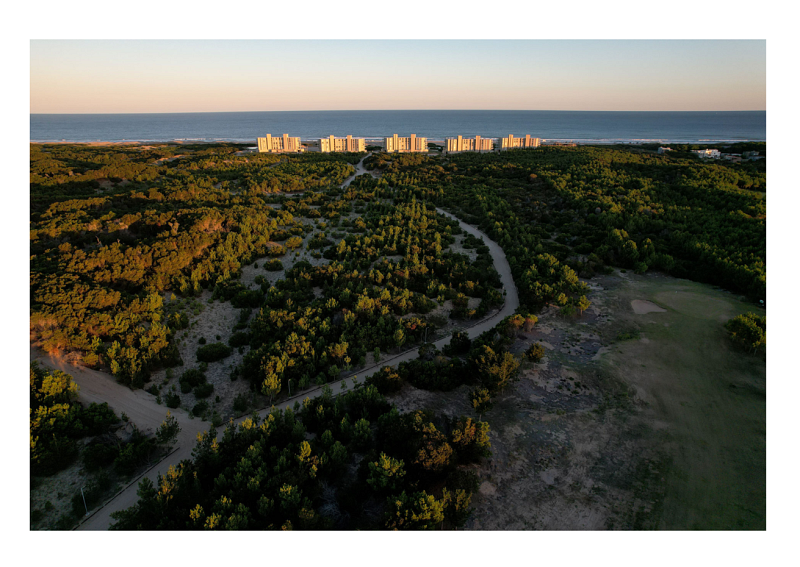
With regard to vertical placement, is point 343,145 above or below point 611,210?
above

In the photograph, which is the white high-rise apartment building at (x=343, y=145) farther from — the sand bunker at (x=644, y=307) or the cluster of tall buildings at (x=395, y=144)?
the sand bunker at (x=644, y=307)

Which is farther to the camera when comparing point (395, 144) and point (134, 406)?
point (395, 144)

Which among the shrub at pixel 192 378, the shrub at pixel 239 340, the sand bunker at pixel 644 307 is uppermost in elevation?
the sand bunker at pixel 644 307

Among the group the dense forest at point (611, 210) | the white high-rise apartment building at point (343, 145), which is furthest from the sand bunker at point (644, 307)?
the white high-rise apartment building at point (343, 145)

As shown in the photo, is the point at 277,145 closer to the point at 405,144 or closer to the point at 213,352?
the point at 405,144

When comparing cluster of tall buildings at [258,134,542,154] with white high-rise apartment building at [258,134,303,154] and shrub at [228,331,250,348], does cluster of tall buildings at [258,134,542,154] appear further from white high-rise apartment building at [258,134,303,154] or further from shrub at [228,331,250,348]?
shrub at [228,331,250,348]

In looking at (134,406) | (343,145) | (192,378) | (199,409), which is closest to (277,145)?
(343,145)
